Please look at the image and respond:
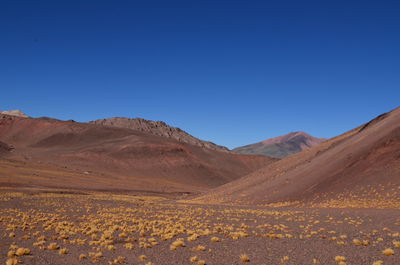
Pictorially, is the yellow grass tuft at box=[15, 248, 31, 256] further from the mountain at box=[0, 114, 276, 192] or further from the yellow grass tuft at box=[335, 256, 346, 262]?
the mountain at box=[0, 114, 276, 192]

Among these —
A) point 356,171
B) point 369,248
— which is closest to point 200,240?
point 369,248

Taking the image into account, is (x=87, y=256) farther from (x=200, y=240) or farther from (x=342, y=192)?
(x=342, y=192)

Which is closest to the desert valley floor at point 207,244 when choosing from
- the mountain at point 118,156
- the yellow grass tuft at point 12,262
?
the yellow grass tuft at point 12,262

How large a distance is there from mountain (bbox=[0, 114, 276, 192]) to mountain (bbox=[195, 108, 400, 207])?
154 ft

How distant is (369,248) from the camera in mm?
12930

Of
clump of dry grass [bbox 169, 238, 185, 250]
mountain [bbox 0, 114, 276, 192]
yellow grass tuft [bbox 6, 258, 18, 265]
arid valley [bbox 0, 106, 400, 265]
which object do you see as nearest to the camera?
yellow grass tuft [bbox 6, 258, 18, 265]

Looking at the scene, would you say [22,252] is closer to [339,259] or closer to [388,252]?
[339,259]

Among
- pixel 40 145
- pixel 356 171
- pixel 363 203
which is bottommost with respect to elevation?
pixel 363 203

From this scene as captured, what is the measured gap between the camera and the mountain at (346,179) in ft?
105

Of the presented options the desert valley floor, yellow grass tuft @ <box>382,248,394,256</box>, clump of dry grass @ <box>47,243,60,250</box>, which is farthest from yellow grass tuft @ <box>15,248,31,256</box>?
yellow grass tuft @ <box>382,248,394,256</box>

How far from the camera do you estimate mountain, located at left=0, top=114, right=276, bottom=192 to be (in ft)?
335

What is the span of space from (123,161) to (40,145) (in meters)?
35.4

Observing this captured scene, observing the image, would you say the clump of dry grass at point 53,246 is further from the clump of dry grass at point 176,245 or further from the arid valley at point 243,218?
the clump of dry grass at point 176,245

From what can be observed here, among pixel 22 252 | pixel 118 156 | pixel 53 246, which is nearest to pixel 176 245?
pixel 53 246
